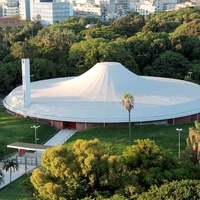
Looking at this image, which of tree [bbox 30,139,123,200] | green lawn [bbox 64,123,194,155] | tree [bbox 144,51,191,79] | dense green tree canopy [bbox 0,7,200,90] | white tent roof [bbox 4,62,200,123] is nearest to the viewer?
tree [bbox 30,139,123,200]

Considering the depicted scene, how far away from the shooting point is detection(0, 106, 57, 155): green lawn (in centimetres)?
5049

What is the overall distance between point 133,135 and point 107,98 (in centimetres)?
730

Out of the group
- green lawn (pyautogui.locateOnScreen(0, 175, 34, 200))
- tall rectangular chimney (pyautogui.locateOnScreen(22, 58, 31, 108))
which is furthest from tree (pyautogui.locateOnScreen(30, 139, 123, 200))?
tall rectangular chimney (pyautogui.locateOnScreen(22, 58, 31, 108))

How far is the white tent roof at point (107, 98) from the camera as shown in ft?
173

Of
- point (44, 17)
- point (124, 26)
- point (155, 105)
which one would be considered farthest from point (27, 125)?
point (44, 17)

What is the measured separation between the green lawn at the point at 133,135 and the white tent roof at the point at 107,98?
1.08 m

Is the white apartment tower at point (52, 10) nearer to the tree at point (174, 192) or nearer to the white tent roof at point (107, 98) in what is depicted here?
the white tent roof at point (107, 98)

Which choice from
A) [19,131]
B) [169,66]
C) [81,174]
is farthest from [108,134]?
[169,66]

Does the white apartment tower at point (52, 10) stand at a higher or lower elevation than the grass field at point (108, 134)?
higher

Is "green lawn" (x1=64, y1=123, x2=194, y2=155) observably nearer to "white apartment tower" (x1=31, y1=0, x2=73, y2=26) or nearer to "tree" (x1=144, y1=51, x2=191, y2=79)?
"tree" (x1=144, y1=51, x2=191, y2=79)

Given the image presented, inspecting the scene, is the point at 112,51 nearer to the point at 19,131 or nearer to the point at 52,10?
the point at 19,131

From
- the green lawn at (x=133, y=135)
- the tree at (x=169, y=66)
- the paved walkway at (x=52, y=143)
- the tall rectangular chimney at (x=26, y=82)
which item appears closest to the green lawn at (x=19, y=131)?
the paved walkway at (x=52, y=143)

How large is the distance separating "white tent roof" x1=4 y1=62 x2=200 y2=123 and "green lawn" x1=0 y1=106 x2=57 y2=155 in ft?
3.69

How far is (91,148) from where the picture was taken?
31609 mm
